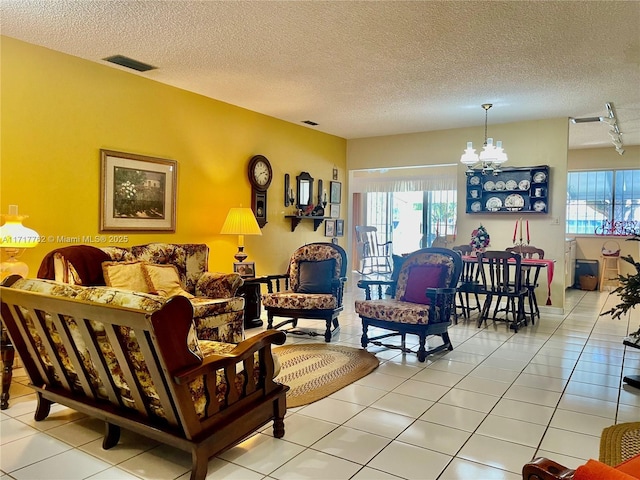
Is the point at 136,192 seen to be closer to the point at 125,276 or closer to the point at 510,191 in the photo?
the point at 125,276

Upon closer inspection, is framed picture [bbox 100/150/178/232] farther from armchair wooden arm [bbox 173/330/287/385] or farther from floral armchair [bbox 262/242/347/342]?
armchair wooden arm [bbox 173/330/287/385]

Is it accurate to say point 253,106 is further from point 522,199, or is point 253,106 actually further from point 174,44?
point 522,199

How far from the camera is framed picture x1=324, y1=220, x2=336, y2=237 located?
24.7 ft

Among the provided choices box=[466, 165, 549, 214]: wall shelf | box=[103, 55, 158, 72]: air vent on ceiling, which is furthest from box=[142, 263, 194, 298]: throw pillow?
box=[466, 165, 549, 214]: wall shelf

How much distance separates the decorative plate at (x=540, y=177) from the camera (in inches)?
250

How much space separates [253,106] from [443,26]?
2965 mm

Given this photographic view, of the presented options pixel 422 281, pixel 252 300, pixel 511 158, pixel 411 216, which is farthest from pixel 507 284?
pixel 411 216

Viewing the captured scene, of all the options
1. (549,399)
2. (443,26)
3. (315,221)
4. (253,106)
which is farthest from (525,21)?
(315,221)

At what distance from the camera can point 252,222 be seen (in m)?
5.40

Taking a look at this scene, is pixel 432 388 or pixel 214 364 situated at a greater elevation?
pixel 214 364

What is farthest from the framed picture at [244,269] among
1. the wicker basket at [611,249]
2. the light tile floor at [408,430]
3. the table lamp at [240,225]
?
the wicker basket at [611,249]

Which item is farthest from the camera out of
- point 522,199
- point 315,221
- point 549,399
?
point 315,221

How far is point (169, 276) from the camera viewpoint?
4.08 m

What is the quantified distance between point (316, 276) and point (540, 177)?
3.60m
